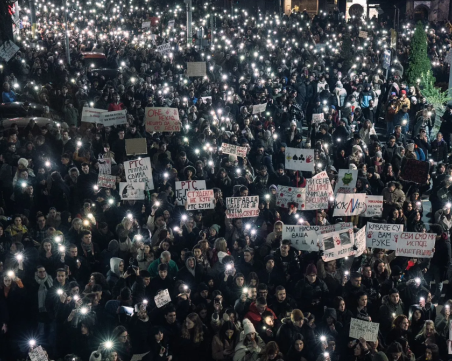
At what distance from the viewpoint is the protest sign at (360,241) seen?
1142 centimetres

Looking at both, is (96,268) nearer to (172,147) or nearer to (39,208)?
(39,208)

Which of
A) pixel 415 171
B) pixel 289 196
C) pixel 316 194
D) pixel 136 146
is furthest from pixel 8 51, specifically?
pixel 415 171

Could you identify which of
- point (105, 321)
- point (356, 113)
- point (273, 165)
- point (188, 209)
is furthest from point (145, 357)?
point (356, 113)

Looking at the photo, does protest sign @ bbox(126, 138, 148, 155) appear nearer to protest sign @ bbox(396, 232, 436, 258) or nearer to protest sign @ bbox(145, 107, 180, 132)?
protest sign @ bbox(145, 107, 180, 132)

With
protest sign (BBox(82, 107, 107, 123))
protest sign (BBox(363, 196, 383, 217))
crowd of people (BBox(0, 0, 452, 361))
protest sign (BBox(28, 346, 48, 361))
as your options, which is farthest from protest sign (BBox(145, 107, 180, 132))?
protest sign (BBox(28, 346, 48, 361))

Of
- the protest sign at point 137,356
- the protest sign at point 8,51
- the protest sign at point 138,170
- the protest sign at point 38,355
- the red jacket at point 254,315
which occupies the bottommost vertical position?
the protest sign at point 137,356

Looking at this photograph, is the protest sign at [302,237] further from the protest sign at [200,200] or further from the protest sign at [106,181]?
the protest sign at [106,181]

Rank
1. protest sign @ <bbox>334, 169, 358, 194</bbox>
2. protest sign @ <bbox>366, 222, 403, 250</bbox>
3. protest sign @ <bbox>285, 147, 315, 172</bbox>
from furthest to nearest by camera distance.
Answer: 1. protest sign @ <bbox>285, 147, 315, 172</bbox>
2. protest sign @ <bbox>334, 169, 358, 194</bbox>
3. protest sign @ <bbox>366, 222, 403, 250</bbox>

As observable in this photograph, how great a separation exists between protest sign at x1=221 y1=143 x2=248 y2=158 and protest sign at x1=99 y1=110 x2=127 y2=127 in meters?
2.89

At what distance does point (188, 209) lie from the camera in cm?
1320

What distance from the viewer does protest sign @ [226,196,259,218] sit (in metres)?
12.8

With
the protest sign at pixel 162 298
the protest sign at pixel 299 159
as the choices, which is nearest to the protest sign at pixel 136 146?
the protest sign at pixel 299 159

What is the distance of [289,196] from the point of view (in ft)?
44.4

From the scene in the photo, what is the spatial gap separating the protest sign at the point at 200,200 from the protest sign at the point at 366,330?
4521 mm
